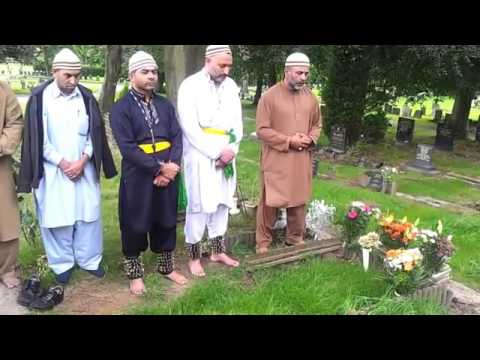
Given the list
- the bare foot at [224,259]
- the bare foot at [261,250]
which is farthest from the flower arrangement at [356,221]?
the bare foot at [224,259]

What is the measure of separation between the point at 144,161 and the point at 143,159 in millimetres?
18

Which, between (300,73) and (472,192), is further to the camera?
(472,192)

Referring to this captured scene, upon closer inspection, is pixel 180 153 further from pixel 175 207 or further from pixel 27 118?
pixel 27 118

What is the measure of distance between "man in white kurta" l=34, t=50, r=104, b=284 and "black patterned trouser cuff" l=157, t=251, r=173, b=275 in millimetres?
608

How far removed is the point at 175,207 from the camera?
410 centimetres

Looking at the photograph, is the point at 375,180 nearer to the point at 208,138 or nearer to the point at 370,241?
the point at 370,241

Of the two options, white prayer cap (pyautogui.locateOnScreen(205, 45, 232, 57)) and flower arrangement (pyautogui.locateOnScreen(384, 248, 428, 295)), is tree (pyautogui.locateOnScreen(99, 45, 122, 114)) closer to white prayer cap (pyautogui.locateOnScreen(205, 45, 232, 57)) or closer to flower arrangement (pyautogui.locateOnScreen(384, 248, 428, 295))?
→ white prayer cap (pyautogui.locateOnScreen(205, 45, 232, 57))

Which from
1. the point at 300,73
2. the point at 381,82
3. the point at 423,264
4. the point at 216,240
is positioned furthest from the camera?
the point at 381,82

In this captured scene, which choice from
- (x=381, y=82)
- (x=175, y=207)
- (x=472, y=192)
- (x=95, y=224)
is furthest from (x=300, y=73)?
(x=381, y=82)

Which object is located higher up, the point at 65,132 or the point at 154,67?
the point at 154,67

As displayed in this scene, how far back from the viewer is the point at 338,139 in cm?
1236

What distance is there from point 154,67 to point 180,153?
73cm

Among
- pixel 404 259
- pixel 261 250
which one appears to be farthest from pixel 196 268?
pixel 404 259

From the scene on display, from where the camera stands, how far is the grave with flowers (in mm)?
3855
